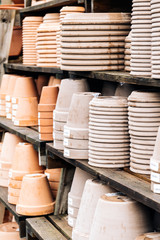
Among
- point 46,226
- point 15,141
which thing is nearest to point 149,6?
point 46,226

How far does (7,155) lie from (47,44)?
42.1 inches

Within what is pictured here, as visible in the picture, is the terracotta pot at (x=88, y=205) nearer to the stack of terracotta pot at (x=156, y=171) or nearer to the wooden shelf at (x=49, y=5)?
the stack of terracotta pot at (x=156, y=171)

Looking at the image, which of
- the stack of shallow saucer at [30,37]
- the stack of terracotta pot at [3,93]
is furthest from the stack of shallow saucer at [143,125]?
the stack of terracotta pot at [3,93]

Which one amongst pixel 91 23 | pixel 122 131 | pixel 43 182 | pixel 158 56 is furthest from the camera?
pixel 43 182

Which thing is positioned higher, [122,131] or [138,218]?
[122,131]

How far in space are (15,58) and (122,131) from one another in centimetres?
304

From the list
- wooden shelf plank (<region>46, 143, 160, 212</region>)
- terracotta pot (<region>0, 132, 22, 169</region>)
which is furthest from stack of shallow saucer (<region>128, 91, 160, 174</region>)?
terracotta pot (<region>0, 132, 22, 169</region>)

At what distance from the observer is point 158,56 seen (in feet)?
7.60

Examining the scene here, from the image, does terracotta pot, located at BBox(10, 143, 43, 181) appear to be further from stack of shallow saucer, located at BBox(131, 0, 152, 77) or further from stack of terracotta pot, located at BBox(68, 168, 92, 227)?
stack of shallow saucer, located at BBox(131, 0, 152, 77)

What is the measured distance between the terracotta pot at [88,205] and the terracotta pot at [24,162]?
138 cm

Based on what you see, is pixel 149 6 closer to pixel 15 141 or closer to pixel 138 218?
pixel 138 218

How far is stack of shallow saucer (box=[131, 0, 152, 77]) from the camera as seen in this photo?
99.2 inches

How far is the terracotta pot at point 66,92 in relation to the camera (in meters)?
3.33

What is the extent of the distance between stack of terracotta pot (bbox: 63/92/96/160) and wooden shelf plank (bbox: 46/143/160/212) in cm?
7
